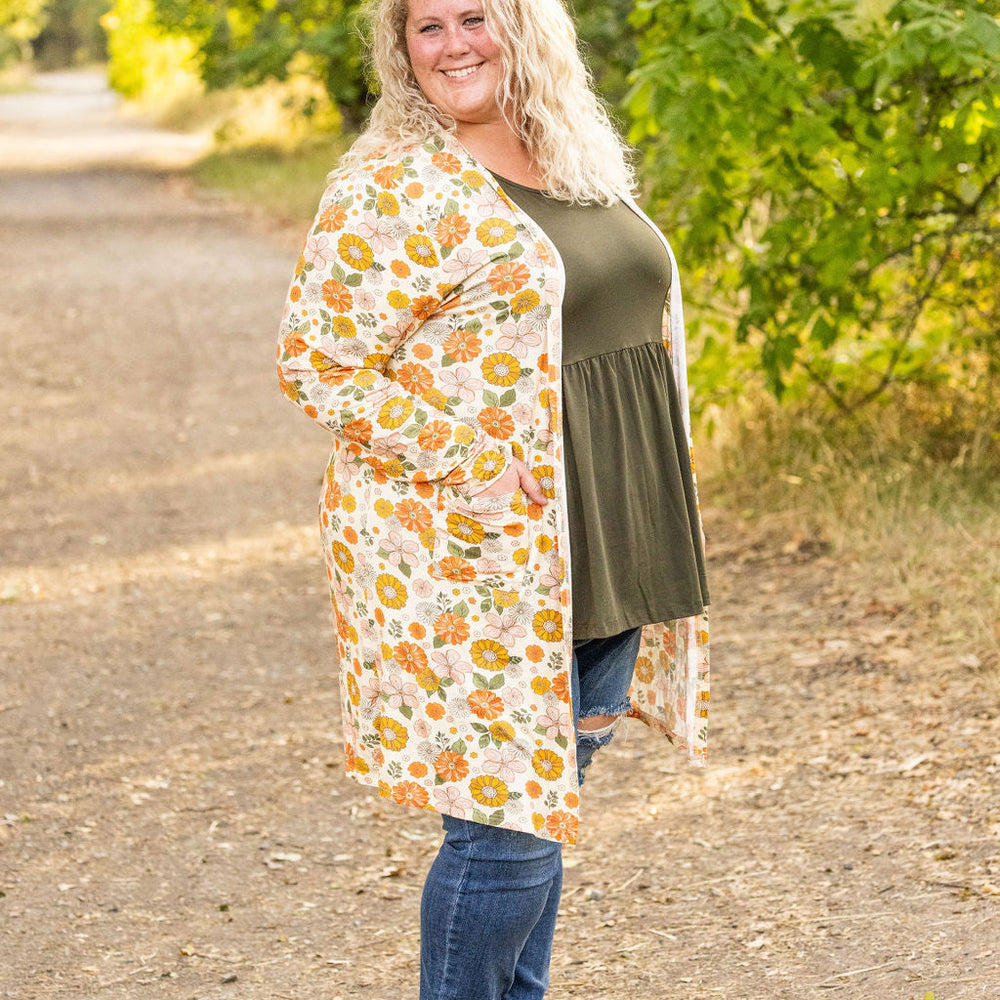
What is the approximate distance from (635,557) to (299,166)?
16269 mm

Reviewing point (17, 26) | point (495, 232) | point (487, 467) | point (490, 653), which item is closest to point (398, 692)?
point (490, 653)

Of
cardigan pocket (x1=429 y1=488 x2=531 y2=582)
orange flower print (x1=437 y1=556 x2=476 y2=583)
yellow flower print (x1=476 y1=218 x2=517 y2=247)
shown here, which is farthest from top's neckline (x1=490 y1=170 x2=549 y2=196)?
orange flower print (x1=437 y1=556 x2=476 y2=583)

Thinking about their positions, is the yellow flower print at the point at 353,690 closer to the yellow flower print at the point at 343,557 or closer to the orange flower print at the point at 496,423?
the yellow flower print at the point at 343,557

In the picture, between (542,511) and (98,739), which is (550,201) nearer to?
(542,511)

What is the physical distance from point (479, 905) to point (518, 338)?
0.86m

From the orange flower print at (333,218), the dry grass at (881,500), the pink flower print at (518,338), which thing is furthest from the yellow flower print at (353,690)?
the dry grass at (881,500)

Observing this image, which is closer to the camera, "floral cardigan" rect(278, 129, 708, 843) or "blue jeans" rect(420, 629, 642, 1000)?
"floral cardigan" rect(278, 129, 708, 843)

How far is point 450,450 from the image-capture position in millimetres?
1969

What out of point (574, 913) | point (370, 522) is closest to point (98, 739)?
point (574, 913)

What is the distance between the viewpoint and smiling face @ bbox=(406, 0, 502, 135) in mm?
2070

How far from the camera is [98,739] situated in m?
4.05

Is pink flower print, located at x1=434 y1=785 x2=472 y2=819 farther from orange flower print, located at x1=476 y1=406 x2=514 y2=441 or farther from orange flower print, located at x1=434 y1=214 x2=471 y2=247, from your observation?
orange flower print, located at x1=434 y1=214 x2=471 y2=247

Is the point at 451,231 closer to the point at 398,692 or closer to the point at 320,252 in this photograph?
the point at 320,252

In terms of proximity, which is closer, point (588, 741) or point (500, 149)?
point (500, 149)
